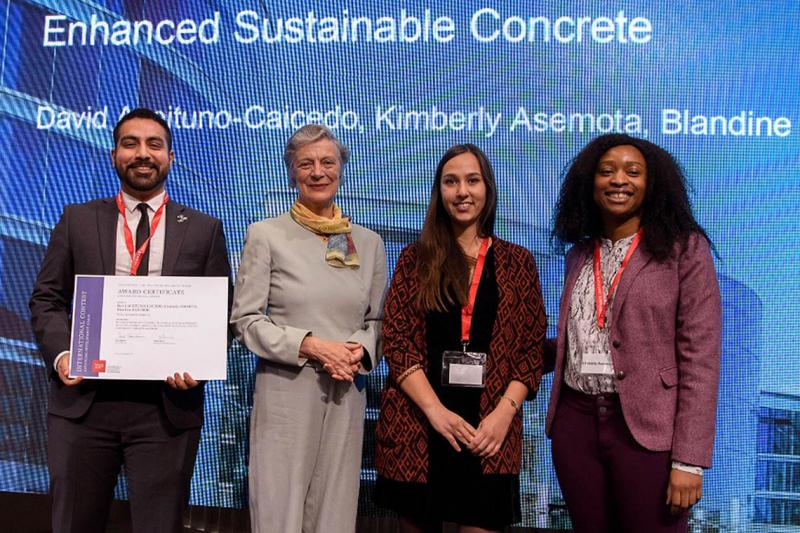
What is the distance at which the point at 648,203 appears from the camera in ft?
7.13

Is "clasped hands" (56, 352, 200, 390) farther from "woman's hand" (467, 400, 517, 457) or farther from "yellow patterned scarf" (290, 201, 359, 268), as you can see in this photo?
"woman's hand" (467, 400, 517, 457)

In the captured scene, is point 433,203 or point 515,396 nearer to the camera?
point 515,396

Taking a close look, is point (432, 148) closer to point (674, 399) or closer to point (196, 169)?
point (196, 169)

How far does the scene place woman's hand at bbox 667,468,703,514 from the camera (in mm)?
1950

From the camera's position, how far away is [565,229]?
7.79ft

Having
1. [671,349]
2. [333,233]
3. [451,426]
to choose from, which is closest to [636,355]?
[671,349]

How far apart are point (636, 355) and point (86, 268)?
171 centimetres

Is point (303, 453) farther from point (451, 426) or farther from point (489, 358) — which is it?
point (489, 358)

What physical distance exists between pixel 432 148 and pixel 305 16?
91 centimetres

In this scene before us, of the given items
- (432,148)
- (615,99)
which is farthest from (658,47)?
(432,148)

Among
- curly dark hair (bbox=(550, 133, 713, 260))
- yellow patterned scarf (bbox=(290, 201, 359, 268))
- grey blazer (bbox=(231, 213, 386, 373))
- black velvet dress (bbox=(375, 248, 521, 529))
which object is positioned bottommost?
black velvet dress (bbox=(375, 248, 521, 529))

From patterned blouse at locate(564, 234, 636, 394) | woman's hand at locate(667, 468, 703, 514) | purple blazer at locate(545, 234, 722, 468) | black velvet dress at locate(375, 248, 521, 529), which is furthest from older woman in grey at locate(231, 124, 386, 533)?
woman's hand at locate(667, 468, 703, 514)

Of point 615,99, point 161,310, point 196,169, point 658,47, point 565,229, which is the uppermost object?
point 658,47

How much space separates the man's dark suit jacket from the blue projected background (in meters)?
1.17
